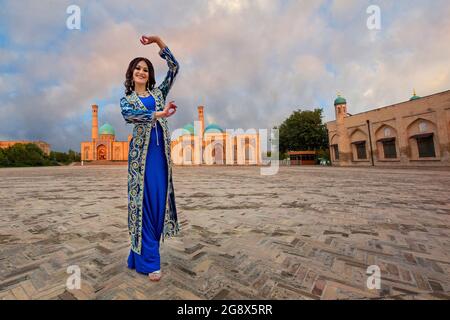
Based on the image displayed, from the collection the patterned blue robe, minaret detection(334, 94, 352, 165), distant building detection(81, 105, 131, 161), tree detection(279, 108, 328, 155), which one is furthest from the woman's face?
distant building detection(81, 105, 131, 161)

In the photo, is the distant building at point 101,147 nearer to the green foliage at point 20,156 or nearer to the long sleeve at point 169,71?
the green foliage at point 20,156

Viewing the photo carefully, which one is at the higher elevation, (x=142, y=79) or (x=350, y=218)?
(x=142, y=79)

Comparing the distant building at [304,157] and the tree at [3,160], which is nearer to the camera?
the distant building at [304,157]

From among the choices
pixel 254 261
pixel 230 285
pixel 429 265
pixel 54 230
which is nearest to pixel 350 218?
pixel 429 265

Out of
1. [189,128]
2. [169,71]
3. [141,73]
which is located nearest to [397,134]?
[169,71]

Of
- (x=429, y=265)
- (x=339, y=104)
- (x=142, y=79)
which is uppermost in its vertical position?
(x=339, y=104)

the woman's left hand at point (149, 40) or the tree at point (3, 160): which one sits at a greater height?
the tree at point (3, 160)

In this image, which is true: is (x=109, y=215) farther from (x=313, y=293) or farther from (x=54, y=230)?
(x=313, y=293)

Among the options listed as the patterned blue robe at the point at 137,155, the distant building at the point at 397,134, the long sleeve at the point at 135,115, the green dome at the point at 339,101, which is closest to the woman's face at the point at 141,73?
the patterned blue robe at the point at 137,155

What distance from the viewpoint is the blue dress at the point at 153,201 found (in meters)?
2.01

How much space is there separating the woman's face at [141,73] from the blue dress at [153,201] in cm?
20

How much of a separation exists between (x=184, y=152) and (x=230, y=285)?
42.0 meters

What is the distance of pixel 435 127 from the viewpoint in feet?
64.5
